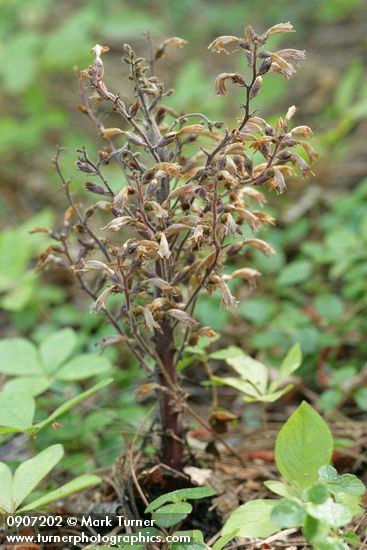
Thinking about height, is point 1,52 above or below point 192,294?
above

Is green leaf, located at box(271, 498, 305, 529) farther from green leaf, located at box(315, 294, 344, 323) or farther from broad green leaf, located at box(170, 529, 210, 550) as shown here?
green leaf, located at box(315, 294, 344, 323)

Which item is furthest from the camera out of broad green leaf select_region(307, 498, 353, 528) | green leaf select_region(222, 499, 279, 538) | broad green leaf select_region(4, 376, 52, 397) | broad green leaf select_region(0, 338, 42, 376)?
broad green leaf select_region(0, 338, 42, 376)

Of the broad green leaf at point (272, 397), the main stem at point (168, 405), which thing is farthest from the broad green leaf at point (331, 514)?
the main stem at point (168, 405)

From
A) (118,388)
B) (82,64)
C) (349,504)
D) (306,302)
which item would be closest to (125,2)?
(82,64)

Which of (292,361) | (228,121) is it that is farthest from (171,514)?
(228,121)

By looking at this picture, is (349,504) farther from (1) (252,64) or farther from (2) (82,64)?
→ (2) (82,64)

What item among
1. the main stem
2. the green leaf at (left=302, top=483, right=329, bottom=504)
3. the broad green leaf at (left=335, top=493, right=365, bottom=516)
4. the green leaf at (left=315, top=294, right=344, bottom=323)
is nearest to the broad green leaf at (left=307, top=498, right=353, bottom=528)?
the green leaf at (left=302, top=483, right=329, bottom=504)

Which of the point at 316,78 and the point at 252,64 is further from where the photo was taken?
the point at 316,78
